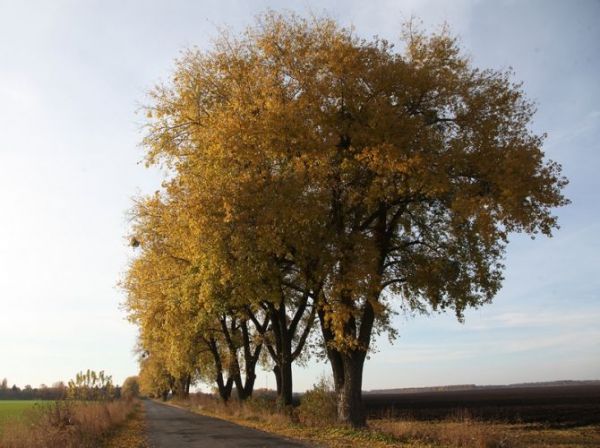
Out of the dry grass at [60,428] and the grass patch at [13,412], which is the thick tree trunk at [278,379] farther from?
the grass patch at [13,412]

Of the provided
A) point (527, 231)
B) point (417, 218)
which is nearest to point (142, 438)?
point (417, 218)

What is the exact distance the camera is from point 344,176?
2022cm

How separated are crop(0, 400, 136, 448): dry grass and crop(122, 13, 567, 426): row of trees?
5654 mm

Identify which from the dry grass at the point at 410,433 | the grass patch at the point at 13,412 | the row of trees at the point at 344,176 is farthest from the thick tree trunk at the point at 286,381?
the grass patch at the point at 13,412

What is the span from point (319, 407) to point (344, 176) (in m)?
9.75

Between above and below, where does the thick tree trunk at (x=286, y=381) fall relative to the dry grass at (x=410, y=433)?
Answer: above

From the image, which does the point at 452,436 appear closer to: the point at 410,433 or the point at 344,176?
the point at 410,433

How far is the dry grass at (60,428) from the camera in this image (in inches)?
542

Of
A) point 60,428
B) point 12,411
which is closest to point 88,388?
point 60,428

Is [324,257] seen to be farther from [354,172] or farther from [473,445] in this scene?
[473,445]

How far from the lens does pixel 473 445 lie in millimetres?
15352

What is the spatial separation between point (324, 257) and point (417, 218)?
5102 mm

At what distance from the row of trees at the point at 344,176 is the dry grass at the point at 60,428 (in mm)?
5654

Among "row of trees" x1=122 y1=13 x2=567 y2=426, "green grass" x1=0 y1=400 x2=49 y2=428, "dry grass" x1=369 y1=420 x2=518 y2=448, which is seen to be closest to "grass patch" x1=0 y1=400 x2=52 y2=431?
"green grass" x1=0 y1=400 x2=49 y2=428
